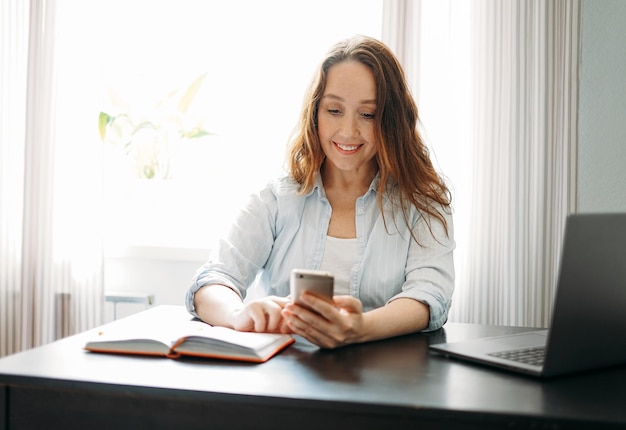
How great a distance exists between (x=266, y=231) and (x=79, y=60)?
5.07ft

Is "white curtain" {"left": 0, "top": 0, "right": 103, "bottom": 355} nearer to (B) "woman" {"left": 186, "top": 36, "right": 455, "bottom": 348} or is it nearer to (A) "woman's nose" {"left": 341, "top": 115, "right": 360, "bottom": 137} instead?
(B) "woman" {"left": 186, "top": 36, "right": 455, "bottom": 348}

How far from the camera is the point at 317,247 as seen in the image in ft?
6.03

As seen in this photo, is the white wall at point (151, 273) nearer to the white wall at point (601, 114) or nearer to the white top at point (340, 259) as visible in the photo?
the white top at point (340, 259)

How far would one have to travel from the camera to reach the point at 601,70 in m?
2.59

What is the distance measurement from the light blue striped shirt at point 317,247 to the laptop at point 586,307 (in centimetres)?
53

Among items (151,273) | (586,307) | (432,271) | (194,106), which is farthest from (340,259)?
(194,106)

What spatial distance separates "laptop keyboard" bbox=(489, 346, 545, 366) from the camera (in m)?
1.23

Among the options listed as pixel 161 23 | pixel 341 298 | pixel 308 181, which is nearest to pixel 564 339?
pixel 341 298

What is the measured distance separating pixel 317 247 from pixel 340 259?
0.22 feet

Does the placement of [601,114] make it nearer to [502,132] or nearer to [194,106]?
[502,132]

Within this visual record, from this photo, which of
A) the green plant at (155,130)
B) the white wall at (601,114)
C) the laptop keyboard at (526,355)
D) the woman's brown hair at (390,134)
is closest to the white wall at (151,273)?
the green plant at (155,130)

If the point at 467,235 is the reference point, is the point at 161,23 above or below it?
above

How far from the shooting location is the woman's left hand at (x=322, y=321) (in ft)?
4.41

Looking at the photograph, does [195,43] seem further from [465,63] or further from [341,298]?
[341,298]
